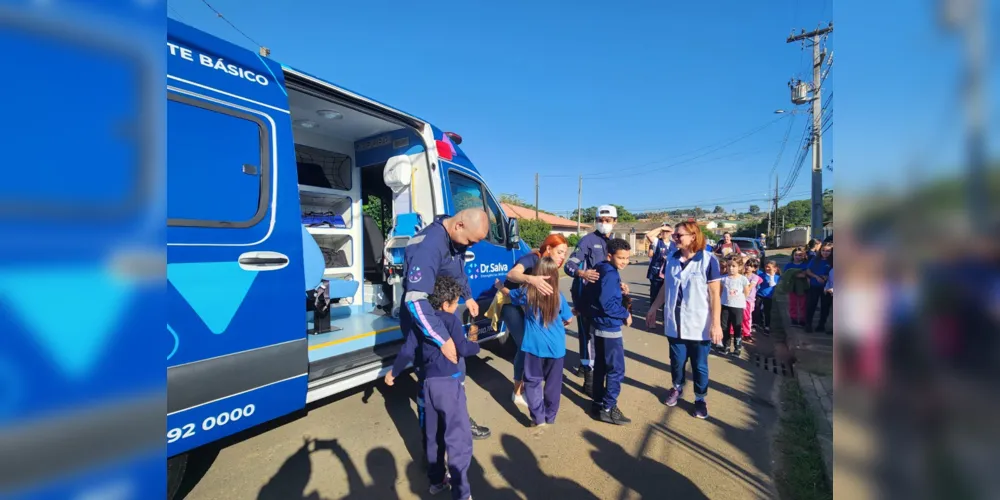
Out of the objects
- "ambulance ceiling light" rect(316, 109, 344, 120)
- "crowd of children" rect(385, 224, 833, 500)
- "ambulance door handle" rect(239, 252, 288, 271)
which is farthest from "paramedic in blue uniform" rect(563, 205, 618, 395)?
"ambulance ceiling light" rect(316, 109, 344, 120)

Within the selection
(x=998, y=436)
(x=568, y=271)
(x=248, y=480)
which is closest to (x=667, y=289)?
(x=568, y=271)

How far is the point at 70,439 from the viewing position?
1.94ft

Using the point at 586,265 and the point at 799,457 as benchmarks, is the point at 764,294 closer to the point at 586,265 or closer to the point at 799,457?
the point at 586,265

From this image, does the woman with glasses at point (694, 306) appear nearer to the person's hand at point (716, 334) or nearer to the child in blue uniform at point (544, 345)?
the person's hand at point (716, 334)

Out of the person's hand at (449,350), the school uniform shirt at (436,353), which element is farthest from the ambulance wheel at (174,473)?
the person's hand at (449,350)

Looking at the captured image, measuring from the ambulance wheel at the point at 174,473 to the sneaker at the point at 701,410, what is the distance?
3.84 meters

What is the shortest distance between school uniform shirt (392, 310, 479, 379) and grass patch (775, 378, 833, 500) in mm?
2203

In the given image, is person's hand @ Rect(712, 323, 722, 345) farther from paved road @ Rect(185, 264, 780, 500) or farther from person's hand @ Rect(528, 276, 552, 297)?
person's hand @ Rect(528, 276, 552, 297)

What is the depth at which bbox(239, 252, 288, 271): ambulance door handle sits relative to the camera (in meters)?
2.62

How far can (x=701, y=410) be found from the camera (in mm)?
3891

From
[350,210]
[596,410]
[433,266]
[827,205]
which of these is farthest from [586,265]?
[827,205]

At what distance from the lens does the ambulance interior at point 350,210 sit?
404 centimetres

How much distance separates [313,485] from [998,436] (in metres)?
3.29

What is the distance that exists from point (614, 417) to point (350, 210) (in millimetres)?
3832
